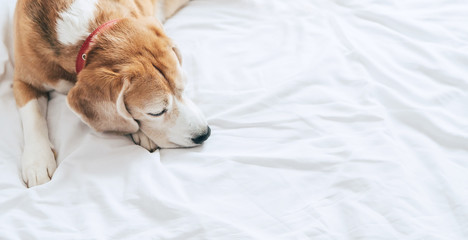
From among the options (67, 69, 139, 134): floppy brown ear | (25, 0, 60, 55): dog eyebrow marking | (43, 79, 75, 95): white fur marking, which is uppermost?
(25, 0, 60, 55): dog eyebrow marking

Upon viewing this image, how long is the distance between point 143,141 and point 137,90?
263 millimetres

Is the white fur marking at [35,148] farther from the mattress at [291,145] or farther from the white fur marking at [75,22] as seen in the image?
the white fur marking at [75,22]


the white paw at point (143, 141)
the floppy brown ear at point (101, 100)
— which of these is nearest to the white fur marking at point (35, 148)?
the floppy brown ear at point (101, 100)

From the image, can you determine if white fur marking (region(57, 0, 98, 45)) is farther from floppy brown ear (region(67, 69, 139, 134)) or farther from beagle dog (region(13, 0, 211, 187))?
floppy brown ear (region(67, 69, 139, 134))

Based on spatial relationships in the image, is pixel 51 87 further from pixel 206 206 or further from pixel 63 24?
pixel 206 206

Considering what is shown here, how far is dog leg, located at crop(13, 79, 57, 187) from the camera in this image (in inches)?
65.1

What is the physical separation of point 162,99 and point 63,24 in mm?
561

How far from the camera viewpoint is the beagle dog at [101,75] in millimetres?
1629

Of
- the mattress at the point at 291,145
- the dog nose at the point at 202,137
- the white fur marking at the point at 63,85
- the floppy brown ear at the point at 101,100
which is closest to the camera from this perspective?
the mattress at the point at 291,145

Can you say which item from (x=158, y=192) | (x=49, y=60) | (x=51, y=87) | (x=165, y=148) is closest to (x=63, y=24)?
(x=49, y=60)

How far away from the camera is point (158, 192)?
4.94ft

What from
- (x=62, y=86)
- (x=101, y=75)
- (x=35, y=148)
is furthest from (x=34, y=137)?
(x=101, y=75)

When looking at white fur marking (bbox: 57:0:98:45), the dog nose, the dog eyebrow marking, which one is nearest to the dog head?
the dog nose

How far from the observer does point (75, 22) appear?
1.75 meters
